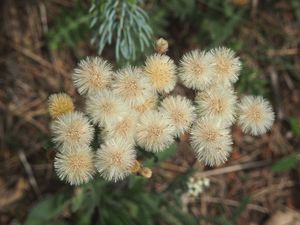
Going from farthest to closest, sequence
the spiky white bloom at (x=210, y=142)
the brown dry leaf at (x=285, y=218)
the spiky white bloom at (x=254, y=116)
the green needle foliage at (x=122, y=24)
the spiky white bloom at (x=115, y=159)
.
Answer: the brown dry leaf at (x=285, y=218), the green needle foliage at (x=122, y=24), the spiky white bloom at (x=254, y=116), the spiky white bloom at (x=210, y=142), the spiky white bloom at (x=115, y=159)

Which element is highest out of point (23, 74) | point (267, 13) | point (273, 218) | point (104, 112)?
point (104, 112)

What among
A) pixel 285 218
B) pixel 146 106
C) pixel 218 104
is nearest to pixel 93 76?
pixel 146 106

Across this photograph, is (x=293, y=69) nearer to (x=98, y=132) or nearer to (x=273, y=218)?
(x=273, y=218)

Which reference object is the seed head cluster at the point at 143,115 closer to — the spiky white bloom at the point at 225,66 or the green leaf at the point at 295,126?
the spiky white bloom at the point at 225,66

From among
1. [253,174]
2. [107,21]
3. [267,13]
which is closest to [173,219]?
[253,174]

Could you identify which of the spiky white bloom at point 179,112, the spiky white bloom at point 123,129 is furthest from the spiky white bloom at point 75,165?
the spiky white bloom at point 179,112

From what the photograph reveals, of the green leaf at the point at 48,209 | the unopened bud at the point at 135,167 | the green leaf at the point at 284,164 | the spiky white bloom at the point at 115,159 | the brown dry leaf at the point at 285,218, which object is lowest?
the brown dry leaf at the point at 285,218
